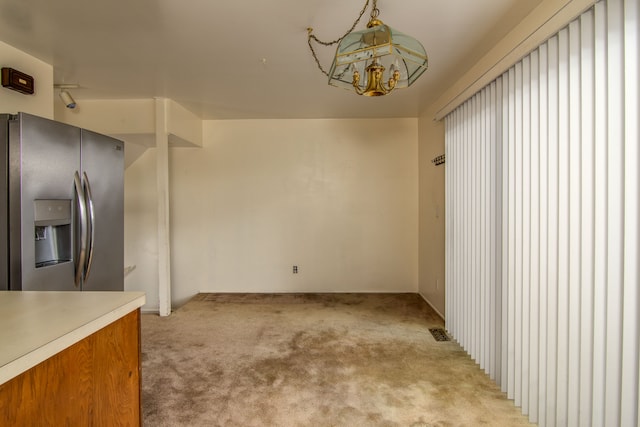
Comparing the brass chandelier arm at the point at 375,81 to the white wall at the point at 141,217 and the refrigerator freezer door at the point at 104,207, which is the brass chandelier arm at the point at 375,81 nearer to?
the refrigerator freezer door at the point at 104,207

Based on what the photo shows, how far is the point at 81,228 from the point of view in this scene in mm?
2215

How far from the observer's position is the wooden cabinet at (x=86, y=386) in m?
0.76

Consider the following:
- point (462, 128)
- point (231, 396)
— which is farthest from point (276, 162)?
point (231, 396)

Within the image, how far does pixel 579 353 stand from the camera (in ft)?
5.13

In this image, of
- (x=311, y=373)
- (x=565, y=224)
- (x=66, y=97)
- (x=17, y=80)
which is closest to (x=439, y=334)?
(x=311, y=373)

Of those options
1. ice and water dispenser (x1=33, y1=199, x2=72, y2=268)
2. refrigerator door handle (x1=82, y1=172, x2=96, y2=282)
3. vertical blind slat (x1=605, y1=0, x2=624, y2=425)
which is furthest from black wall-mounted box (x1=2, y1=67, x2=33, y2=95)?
vertical blind slat (x1=605, y1=0, x2=624, y2=425)

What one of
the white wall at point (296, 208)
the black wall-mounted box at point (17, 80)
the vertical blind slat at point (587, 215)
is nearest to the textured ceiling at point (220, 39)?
the black wall-mounted box at point (17, 80)

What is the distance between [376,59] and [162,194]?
3218mm

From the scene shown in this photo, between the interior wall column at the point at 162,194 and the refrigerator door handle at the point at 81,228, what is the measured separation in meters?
1.65

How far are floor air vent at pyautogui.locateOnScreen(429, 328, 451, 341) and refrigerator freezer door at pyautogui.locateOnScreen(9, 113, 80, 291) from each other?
9.76 feet

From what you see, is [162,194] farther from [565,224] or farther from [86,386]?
[565,224]

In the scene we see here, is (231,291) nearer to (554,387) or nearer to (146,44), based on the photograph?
(146,44)

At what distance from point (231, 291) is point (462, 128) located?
12.1ft

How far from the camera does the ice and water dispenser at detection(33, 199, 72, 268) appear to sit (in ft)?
6.51
